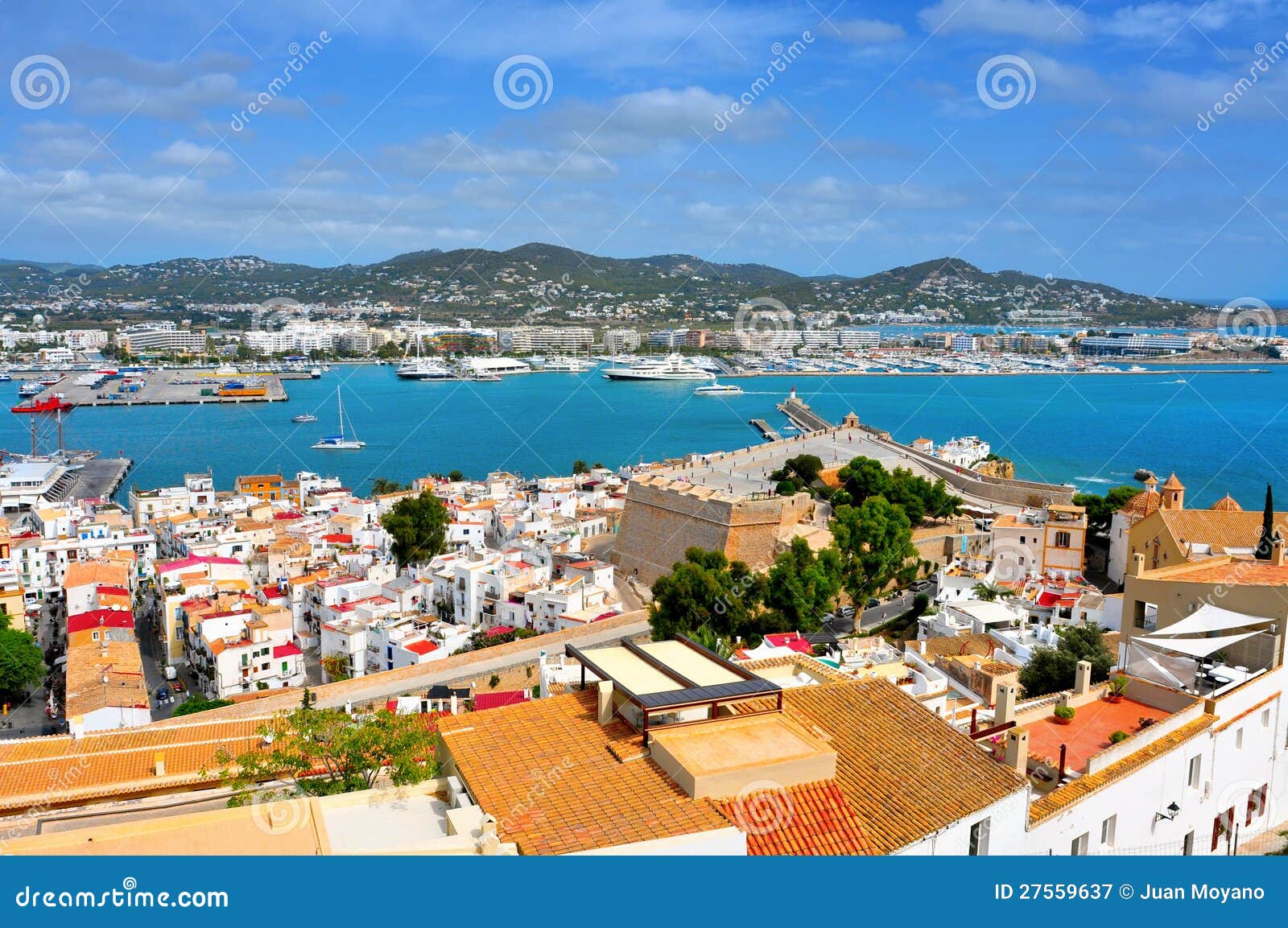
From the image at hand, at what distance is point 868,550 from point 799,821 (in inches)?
339

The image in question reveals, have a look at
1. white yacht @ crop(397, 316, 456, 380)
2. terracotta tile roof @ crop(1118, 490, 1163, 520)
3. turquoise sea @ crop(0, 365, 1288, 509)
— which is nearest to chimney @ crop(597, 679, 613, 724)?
terracotta tile roof @ crop(1118, 490, 1163, 520)

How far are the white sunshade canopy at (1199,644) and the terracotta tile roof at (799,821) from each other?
214 cm

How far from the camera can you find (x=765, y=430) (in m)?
33.3

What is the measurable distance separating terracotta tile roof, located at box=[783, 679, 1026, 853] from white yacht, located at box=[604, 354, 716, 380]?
4661cm

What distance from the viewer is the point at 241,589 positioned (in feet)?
39.3

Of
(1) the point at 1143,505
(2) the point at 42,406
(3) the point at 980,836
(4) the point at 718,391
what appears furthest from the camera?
(4) the point at 718,391

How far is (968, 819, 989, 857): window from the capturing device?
2.61 metres

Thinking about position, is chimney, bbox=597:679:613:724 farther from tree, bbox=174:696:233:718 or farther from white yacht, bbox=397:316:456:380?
white yacht, bbox=397:316:456:380

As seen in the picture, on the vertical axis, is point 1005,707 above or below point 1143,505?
above

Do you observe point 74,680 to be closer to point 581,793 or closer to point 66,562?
point 66,562

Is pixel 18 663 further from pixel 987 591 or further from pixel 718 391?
pixel 718 391

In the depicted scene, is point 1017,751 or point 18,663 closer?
point 1017,751

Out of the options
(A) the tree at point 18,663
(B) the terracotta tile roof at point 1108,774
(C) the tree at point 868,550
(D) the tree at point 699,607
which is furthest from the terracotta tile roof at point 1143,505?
(A) the tree at point 18,663

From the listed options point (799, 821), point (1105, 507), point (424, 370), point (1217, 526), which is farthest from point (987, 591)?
point (424, 370)
